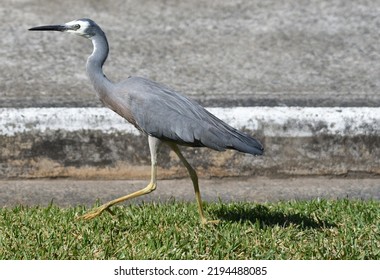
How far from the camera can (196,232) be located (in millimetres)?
4723

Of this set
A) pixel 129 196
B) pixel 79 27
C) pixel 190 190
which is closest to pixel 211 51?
pixel 190 190

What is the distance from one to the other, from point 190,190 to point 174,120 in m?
1.21

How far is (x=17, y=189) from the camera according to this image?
229 inches

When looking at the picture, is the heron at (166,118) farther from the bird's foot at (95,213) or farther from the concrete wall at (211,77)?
the concrete wall at (211,77)

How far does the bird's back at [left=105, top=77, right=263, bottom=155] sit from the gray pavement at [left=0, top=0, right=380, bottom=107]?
162 centimetres

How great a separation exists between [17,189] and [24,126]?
1.42 ft

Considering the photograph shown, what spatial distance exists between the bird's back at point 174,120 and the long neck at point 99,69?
9 centimetres

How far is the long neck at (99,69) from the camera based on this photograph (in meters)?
4.91

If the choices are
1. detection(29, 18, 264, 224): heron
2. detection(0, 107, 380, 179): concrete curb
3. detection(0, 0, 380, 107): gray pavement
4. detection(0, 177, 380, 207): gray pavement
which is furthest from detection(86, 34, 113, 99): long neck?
detection(0, 0, 380, 107): gray pavement

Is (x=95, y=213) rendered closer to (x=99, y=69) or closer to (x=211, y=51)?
(x=99, y=69)

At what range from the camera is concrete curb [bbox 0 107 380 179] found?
5988 millimetres

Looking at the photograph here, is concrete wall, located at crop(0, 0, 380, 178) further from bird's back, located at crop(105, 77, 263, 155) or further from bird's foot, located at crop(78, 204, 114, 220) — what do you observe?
bird's back, located at crop(105, 77, 263, 155)
